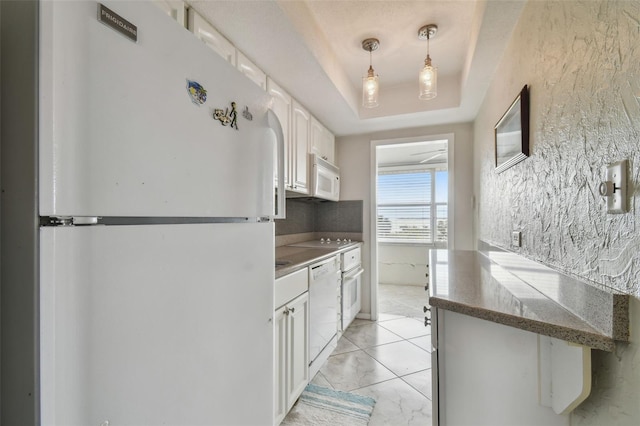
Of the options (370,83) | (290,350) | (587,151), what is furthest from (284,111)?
(587,151)

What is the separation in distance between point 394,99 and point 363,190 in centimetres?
104

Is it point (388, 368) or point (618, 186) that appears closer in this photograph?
A: point (618, 186)

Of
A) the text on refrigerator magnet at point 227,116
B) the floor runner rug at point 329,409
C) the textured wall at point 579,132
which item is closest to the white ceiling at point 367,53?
the textured wall at point 579,132

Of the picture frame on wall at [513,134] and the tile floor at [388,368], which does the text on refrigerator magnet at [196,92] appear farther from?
the tile floor at [388,368]

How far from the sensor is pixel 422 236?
→ 16.3 ft

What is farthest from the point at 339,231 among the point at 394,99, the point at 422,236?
the point at 422,236

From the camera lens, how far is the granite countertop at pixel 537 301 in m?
0.65

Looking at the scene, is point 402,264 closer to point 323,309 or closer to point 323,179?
point 323,179

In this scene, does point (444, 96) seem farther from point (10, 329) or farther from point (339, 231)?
point (10, 329)

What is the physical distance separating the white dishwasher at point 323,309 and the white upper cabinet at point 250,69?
126 cm

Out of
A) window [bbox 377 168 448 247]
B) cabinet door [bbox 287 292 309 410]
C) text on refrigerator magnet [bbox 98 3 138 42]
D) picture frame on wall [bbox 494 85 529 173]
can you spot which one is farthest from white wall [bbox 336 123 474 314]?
text on refrigerator magnet [bbox 98 3 138 42]

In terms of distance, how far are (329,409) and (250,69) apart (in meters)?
2.14

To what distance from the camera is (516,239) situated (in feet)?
4.49

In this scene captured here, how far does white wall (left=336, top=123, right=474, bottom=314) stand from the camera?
288cm
